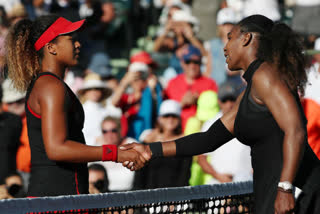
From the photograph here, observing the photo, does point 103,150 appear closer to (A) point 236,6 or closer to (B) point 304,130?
(B) point 304,130

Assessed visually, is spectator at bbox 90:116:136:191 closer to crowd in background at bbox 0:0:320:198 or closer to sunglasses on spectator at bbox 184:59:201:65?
crowd in background at bbox 0:0:320:198

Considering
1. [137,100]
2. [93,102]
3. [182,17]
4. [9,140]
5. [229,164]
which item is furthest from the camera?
[182,17]

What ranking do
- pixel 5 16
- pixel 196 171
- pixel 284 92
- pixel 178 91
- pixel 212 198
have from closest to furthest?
pixel 284 92
pixel 212 198
pixel 196 171
pixel 178 91
pixel 5 16

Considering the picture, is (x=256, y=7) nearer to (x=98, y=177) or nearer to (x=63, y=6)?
(x=63, y=6)

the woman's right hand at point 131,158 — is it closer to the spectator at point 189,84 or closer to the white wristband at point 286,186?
the white wristband at point 286,186

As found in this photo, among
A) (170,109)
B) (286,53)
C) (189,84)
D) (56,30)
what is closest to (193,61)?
(189,84)

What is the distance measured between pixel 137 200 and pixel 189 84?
5075 millimetres

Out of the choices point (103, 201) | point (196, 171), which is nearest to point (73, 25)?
point (103, 201)

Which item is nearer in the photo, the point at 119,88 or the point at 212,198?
the point at 212,198

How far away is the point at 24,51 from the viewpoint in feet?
12.6

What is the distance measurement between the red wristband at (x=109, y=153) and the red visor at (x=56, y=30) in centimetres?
76

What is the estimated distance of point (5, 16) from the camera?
1059 cm

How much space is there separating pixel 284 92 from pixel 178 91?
5.65m

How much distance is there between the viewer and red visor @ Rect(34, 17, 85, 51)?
3795 millimetres
